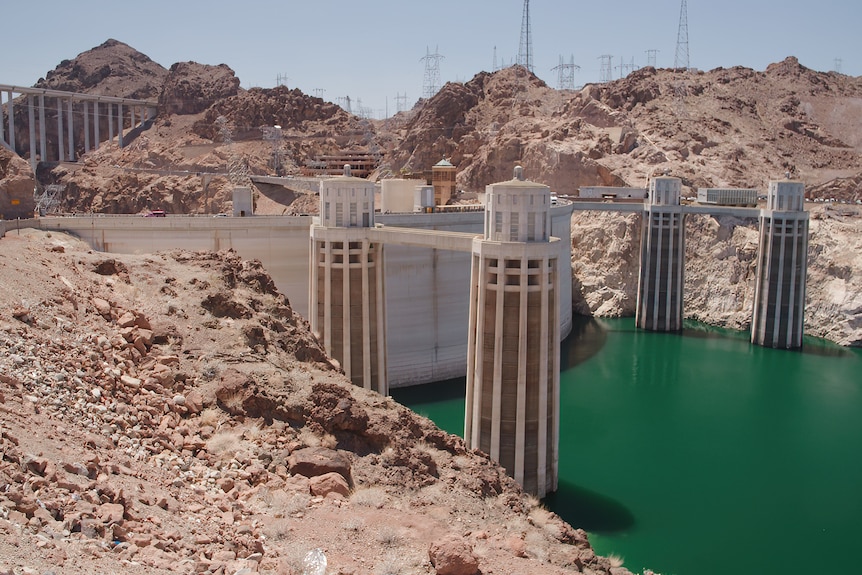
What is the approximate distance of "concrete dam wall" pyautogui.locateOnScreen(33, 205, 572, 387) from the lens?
38.8 meters

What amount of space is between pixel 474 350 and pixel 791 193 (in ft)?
114

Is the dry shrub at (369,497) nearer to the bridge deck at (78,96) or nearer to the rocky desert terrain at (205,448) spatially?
the rocky desert terrain at (205,448)

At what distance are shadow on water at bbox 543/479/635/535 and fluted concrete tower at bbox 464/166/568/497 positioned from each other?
2.73 ft

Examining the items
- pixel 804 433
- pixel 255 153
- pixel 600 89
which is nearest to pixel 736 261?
pixel 804 433

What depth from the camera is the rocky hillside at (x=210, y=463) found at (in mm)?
10859

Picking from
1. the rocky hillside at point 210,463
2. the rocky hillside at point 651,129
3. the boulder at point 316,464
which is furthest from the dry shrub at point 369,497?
the rocky hillside at point 651,129

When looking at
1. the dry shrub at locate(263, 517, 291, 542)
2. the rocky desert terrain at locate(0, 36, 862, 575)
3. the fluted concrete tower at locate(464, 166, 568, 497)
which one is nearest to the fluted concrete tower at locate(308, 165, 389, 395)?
the rocky desert terrain at locate(0, 36, 862, 575)

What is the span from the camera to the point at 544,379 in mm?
27109

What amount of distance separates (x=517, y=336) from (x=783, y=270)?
33261 millimetres

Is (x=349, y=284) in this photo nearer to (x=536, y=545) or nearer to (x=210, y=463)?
(x=210, y=463)

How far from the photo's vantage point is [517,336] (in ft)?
88.2

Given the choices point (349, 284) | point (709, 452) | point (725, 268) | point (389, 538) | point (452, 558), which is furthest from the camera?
point (725, 268)

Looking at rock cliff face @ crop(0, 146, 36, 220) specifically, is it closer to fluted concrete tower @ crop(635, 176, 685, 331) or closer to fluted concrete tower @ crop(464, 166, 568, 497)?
fluted concrete tower @ crop(464, 166, 568, 497)

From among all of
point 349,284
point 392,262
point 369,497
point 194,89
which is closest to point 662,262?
point 392,262
